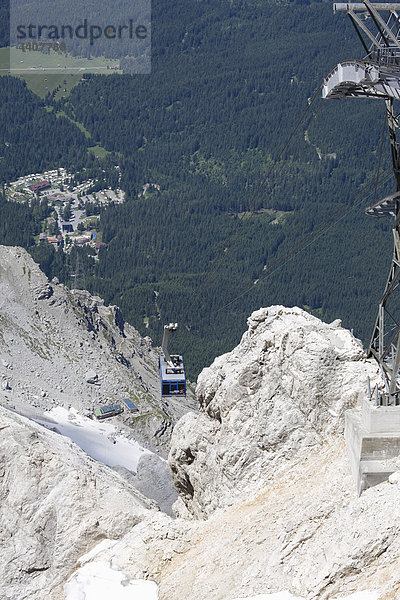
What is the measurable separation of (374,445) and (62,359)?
104655mm

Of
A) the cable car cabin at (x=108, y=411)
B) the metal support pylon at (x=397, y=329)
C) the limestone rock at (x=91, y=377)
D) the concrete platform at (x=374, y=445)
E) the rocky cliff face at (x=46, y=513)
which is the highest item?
the metal support pylon at (x=397, y=329)

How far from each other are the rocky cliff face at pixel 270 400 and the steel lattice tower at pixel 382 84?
1.73 meters

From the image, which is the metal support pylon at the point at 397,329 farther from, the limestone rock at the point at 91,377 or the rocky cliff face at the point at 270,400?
the limestone rock at the point at 91,377

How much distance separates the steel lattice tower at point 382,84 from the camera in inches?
1553

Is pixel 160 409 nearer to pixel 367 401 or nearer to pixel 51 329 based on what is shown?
pixel 51 329

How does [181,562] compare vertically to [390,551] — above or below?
below

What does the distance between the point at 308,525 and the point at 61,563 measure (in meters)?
11.1

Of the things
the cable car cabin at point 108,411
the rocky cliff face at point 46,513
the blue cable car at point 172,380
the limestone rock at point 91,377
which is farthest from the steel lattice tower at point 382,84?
the limestone rock at point 91,377

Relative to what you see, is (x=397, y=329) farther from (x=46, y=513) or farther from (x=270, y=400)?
(x=46, y=513)

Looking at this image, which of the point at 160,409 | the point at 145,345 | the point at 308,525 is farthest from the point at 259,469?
the point at 145,345

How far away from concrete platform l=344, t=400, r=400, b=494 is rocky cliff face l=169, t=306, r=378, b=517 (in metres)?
2.33

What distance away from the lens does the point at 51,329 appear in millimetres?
146500

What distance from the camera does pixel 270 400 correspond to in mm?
44656

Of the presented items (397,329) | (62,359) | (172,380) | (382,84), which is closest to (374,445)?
(397,329)
